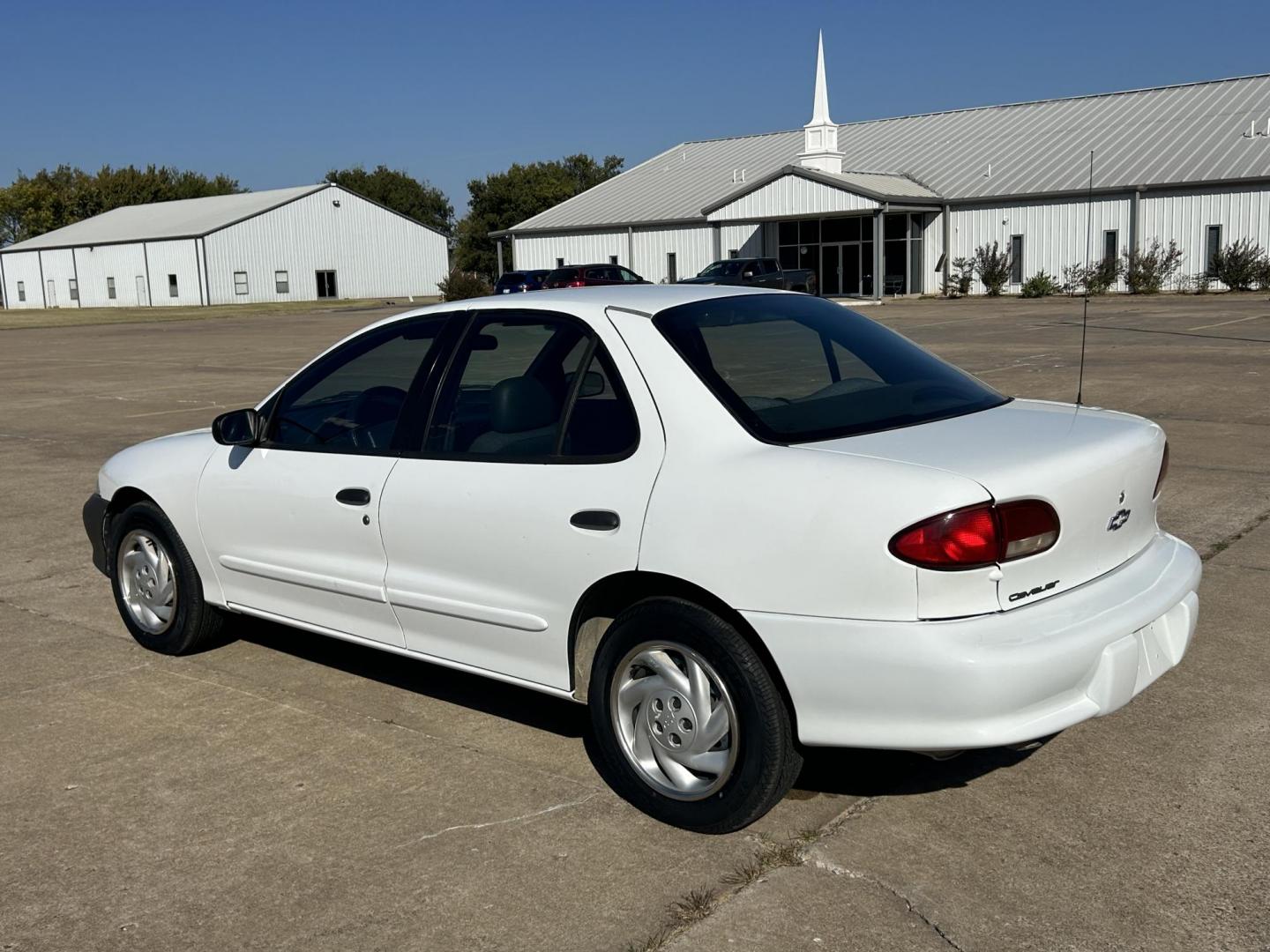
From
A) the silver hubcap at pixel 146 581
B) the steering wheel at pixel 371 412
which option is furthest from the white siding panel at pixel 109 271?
the steering wheel at pixel 371 412

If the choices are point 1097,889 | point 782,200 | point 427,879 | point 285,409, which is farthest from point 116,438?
point 782,200

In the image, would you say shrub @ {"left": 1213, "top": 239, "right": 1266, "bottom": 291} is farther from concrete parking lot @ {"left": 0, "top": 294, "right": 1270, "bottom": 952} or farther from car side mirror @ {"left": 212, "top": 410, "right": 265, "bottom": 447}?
car side mirror @ {"left": 212, "top": 410, "right": 265, "bottom": 447}

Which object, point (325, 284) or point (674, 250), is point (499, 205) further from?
point (674, 250)

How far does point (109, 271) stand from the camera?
78.2 metres

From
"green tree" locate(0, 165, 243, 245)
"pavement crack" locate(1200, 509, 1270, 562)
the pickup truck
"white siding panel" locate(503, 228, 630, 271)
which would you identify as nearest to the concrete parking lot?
"pavement crack" locate(1200, 509, 1270, 562)

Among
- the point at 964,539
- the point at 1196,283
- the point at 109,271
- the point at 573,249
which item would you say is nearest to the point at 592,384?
the point at 964,539

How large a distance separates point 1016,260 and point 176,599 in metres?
47.1

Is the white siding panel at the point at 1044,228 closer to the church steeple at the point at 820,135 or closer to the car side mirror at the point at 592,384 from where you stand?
the church steeple at the point at 820,135

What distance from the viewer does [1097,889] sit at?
140 inches

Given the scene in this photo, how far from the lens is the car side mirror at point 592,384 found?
4.29m

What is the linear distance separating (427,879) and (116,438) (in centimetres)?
1141

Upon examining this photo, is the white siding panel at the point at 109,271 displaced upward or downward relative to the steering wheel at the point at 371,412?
upward

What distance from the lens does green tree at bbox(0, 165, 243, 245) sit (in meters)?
103

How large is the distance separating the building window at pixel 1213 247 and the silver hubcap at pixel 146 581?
148 ft
